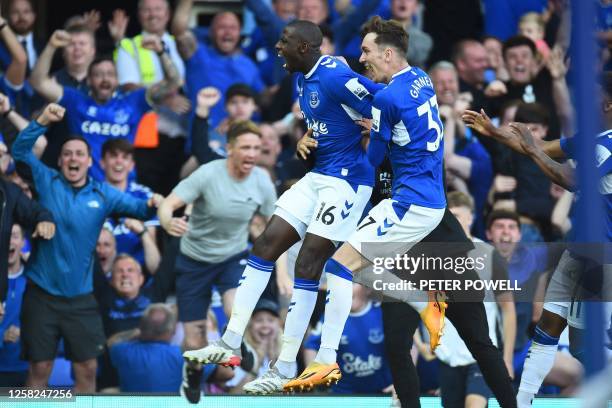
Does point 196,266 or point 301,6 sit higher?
point 301,6

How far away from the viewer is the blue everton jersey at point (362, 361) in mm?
9977

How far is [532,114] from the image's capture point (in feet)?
36.4

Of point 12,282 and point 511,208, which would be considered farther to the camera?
point 511,208

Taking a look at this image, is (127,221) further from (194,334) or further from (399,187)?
(399,187)

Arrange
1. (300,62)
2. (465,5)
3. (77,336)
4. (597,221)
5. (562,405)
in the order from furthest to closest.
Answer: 1. (465,5)
2. (77,336)
3. (562,405)
4. (300,62)
5. (597,221)

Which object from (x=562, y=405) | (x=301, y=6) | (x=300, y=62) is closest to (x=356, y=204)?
(x=300, y=62)

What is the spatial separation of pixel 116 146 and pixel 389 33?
13.0ft

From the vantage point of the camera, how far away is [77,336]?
9.91 metres

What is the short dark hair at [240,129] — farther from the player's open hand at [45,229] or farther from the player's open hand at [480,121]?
the player's open hand at [480,121]

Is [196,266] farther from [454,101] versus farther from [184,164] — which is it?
[454,101]

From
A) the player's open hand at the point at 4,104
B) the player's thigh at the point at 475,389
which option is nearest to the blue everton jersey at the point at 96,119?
the player's open hand at the point at 4,104

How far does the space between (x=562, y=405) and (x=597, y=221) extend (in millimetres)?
4806

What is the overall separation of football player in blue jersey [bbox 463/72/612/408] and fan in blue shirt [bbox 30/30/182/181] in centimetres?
445

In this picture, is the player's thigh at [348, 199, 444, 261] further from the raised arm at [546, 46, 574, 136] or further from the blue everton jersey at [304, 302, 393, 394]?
the raised arm at [546, 46, 574, 136]
